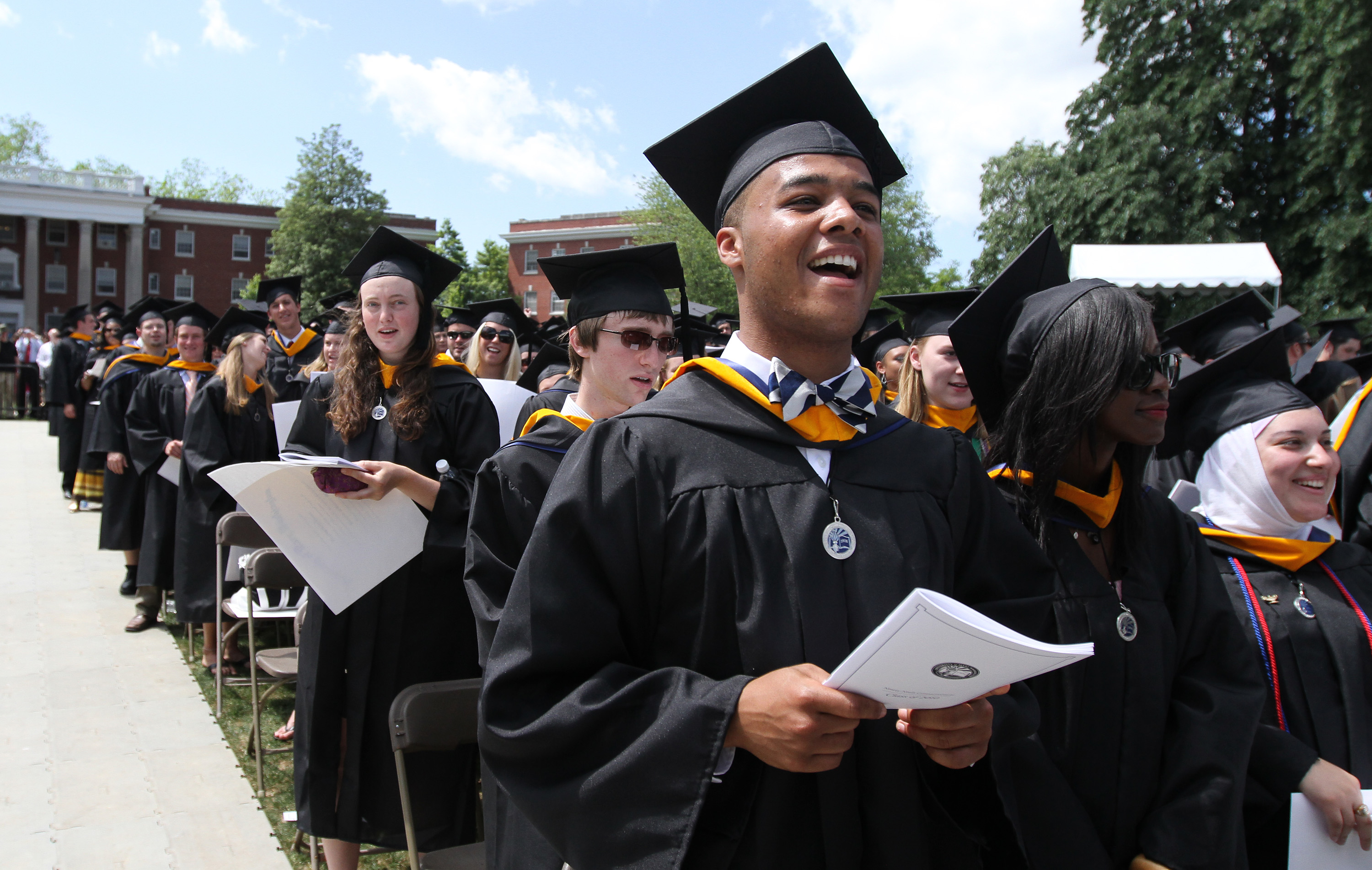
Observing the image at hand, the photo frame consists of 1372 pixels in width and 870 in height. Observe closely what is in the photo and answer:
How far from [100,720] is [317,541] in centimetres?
315

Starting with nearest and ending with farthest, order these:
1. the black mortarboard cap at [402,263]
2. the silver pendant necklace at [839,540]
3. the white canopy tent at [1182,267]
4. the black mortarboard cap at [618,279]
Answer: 1. the silver pendant necklace at [839,540]
2. the black mortarboard cap at [618,279]
3. the black mortarboard cap at [402,263]
4. the white canopy tent at [1182,267]

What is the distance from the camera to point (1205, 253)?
12.0m

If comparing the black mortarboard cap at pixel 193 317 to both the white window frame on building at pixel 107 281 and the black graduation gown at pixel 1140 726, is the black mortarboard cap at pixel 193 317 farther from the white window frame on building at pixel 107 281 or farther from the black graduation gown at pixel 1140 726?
the white window frame on building at pixel 107 281

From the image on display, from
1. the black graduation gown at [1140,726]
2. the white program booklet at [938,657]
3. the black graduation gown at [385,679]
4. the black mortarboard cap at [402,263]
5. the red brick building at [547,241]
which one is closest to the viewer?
the white program booklet at [938,657]

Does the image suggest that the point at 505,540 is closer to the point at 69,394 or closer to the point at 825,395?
the point at 825,395

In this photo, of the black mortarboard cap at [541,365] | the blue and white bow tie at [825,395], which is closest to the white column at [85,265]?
the black mortarboard cap at [541,365]

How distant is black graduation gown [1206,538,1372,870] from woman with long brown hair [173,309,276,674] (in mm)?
5365

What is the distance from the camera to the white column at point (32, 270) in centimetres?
5122

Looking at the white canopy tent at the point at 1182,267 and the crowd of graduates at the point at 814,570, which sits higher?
the white canopy tent at the point at 1182,267

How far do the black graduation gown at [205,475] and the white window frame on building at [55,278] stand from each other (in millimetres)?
57547

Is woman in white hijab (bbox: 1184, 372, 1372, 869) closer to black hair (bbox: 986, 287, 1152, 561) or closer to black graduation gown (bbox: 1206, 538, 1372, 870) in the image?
black graduation gown (bbox: 1206, 538, 1372, 870)

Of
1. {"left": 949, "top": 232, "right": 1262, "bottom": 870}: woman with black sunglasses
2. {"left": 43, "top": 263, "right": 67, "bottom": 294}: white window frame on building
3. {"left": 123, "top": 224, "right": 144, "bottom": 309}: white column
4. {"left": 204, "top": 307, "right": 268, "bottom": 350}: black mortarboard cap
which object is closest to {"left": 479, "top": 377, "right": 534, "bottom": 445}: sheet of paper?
{"left": 949, "top": 232, "right": 1262, "bottom": 870}: woman with black sunglasses

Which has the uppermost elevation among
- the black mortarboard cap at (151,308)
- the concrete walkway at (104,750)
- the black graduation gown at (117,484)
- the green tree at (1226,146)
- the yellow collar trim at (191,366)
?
the green tree at (1226,146)

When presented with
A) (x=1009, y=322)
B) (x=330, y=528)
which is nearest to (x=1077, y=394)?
(x=1009, y=322)
